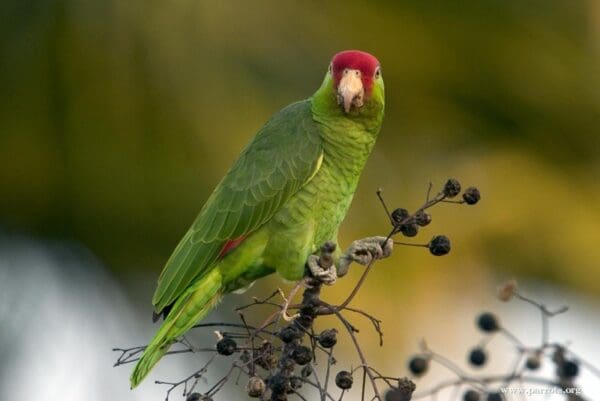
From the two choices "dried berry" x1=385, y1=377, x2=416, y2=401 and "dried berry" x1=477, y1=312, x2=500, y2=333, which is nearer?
"dried berry" x1=477, y1=312, x2=500, y2=333

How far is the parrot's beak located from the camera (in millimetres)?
3311

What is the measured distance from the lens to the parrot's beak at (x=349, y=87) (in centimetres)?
331

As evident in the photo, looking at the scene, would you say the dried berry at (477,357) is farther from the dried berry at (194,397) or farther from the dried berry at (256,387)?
the dried berry at (194,397)

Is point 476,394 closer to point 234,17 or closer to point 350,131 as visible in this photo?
point 350,131

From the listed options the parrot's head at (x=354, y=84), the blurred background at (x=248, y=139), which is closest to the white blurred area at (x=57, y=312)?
the blurred background at (x=248, y=139)

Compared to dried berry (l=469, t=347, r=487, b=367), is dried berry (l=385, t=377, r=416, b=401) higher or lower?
lower

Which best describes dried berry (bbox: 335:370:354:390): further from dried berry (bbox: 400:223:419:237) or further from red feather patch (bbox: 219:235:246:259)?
red feather patch (bbox: 219:235:246:259)

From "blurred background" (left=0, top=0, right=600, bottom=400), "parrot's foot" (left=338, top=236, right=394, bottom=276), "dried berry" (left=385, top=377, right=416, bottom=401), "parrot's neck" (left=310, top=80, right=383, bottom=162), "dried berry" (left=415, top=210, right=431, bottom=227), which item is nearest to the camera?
"dried berry" (left=385, top=377, right=416, bottom=401)

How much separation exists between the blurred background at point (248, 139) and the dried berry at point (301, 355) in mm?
3063

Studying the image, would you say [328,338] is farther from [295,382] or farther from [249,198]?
[249,198]

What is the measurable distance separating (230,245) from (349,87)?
2.10 feet

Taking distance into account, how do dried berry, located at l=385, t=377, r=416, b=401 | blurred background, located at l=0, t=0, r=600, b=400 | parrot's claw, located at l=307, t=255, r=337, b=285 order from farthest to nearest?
blurred background, located at l=0, t=0, r=600, b=400, parrot's claw, located at l=307, t=255, r=337, b=285, dried berry, located at l=385, t=377, r=416, b=401

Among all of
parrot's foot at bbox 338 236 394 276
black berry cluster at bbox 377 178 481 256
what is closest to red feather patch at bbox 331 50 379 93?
parrot's foot at bbox 338 236 394 276

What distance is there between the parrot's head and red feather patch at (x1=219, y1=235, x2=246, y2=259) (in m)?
0.54
